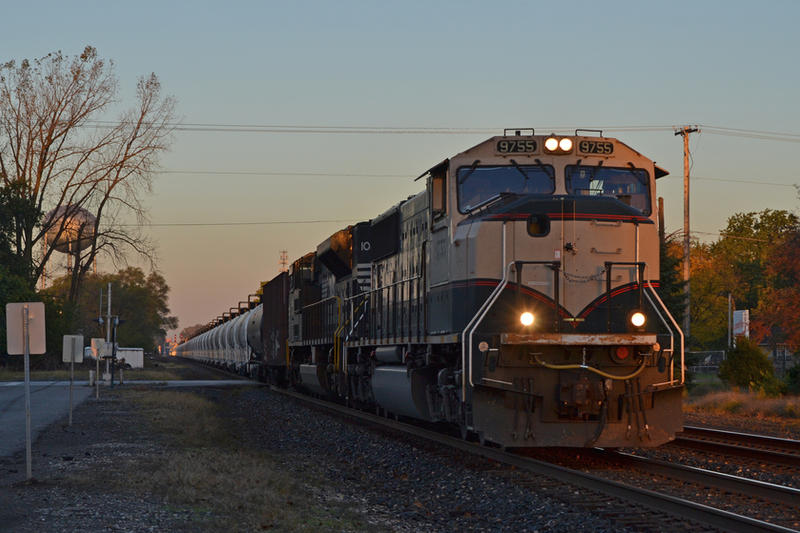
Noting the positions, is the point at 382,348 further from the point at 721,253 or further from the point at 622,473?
the point at 721,253

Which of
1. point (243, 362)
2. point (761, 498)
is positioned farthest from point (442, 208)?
point (243, 362)

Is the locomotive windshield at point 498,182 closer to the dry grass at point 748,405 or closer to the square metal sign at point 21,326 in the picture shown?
the square metal sign at point 21,326

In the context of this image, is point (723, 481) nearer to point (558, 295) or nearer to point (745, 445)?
point (558, 295)

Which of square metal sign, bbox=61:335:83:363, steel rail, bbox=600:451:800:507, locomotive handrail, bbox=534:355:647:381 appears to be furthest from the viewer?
square metal sign, bbox=61:335:83:363

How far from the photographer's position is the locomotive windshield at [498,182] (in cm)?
1328

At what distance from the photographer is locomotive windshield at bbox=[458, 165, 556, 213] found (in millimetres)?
13281

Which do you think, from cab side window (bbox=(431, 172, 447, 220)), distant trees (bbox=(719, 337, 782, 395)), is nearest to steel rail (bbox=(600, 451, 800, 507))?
cab side window (bbox=(431, 172, 447, 220))

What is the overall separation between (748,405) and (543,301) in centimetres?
1399

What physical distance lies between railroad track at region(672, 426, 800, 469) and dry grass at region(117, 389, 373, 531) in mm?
6267

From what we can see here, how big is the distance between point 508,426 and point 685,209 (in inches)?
1282

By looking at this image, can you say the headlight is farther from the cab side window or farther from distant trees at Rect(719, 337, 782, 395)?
distant trees at Rect(719, 337, 782, 395)

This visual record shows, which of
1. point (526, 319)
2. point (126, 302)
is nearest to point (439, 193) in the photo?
point (526, 319)

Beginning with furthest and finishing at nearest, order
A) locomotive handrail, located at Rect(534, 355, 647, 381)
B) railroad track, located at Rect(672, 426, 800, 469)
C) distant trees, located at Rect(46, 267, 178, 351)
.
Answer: distant trees, located at Rect(46, 267, 178, 351) < railroad track, located at Rect(672, 426, 800, 469) < locomotive handrail, located at Rect(534, 355, 647, 381)

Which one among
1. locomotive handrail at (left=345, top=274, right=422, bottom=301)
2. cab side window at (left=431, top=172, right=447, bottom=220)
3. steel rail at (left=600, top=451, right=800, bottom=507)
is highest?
cab side window at (left=431, top=172, right=447, bottom=220)
